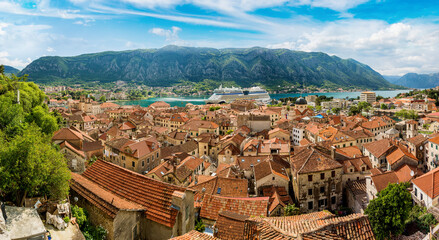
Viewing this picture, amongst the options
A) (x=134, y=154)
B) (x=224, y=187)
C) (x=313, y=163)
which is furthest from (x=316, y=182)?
(x=134, y=154)

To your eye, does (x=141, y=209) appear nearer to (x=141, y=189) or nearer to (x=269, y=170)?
(x=141, y=189)

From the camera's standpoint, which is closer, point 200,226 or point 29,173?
point 29,173

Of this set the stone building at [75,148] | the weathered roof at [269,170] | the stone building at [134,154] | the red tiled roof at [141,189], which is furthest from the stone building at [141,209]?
the stone building at [134,154]

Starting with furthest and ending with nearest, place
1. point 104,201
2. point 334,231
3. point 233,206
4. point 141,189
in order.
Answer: point 233,206
point 141,189
point 104,201
point 334,231

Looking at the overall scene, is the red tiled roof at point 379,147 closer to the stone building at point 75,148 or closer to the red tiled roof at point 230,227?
the red tiled roof at point 230,227

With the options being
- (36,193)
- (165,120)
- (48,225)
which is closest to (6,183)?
(36,193)

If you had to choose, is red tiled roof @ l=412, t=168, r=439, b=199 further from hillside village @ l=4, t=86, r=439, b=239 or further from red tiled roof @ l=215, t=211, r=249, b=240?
red tiled roof @ l=215, t=211, r=249, b=240
